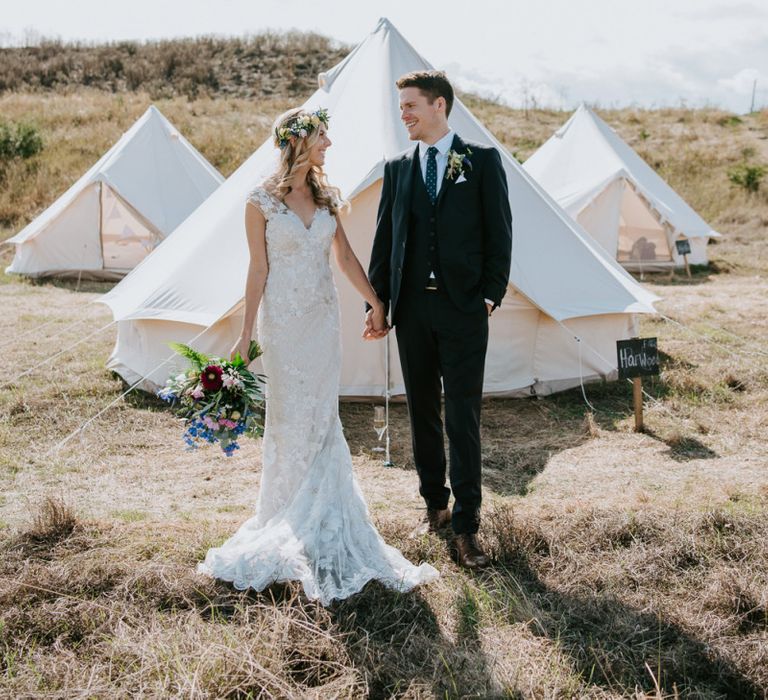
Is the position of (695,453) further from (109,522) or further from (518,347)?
(109,522)

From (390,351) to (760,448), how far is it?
2529 mm

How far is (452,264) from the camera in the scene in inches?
130

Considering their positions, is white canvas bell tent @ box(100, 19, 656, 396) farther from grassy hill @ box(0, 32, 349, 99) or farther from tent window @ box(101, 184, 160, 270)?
grassy hill @ box(0, 32, 349, 99)

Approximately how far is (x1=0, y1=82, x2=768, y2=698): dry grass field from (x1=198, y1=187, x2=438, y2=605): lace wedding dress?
0.80ft

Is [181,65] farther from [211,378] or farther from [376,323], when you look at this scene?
[211,378]

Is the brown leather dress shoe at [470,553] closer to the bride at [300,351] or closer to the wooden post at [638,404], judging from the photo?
the bride at [300,351]

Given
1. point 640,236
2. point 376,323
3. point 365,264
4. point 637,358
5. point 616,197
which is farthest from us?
point 640,236

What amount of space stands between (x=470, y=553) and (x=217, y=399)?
1.20 meters

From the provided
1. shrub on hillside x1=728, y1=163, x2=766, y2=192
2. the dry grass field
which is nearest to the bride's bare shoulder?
the dry grass field

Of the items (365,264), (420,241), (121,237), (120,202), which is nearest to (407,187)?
(420,241)

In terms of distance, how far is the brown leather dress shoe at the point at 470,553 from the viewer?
324 centimetres

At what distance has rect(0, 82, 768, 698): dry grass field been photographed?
99.4 inches

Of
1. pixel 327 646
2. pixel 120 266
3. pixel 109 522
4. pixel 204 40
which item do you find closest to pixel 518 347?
pixel 109 522

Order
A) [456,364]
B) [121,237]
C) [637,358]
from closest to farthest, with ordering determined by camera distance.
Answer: [456,364] → [637,358] → [121,237]
